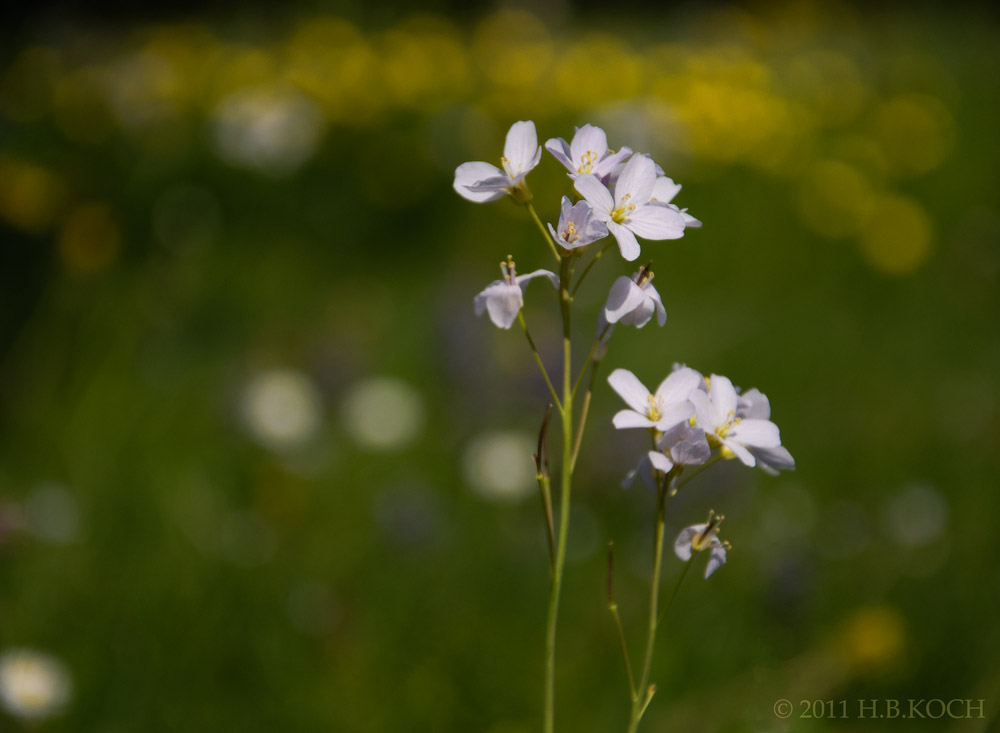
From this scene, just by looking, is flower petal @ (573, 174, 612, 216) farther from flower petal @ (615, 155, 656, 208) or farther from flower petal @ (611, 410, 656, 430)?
flower petal @ (611, 410, 656, 430)

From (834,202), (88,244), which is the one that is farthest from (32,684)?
(834,202)

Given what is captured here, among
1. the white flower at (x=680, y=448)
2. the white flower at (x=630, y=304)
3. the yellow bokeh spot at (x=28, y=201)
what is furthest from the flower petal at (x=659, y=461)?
the yellow bokeh spot at (x=28, y=201)

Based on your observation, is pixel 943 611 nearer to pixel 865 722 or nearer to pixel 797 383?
pixel 865 722

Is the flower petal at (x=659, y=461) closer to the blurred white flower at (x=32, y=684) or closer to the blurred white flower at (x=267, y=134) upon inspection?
the blurred white flower at (x=32, y=684)

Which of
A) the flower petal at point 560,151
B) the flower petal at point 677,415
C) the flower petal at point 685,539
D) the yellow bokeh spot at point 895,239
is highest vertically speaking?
the flower petal at point 560,151

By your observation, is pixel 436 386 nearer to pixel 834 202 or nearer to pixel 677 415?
pixel 677 415

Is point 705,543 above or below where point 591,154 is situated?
below
